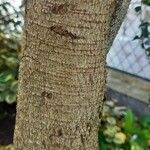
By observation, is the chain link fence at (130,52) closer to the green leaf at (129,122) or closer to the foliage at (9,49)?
the foliage at (9,49)

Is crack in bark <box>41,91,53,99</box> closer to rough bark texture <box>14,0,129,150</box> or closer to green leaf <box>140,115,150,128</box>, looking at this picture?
rough bark texture <box>14,0,129,150</box>

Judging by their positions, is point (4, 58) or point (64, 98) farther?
point (4, 58)

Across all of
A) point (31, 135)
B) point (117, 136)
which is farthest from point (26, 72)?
point (117, 136)

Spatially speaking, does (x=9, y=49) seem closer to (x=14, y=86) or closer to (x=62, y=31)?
(x=14, y=86)

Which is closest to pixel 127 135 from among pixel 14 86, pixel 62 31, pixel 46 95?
pixel 14 86

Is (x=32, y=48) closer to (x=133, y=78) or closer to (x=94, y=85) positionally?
(x=94, y=85)
